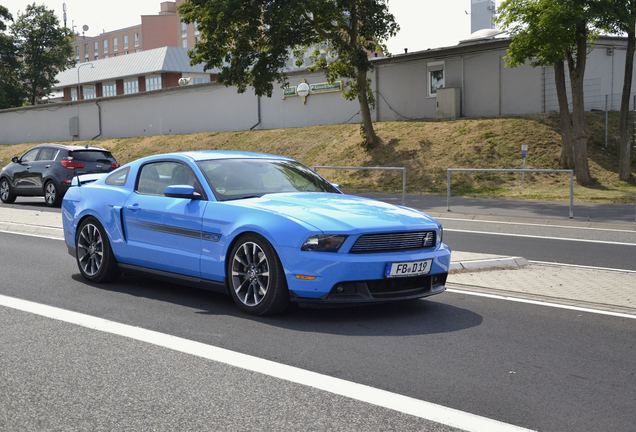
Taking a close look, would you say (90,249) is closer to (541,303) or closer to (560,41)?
(541,303)

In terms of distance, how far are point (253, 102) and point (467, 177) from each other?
2109 cm

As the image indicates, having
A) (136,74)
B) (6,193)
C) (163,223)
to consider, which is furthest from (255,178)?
Answer: (136,74)

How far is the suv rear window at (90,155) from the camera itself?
21853 mm

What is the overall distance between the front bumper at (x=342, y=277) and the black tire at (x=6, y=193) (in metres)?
18.4

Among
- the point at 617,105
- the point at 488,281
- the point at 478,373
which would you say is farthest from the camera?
the point at 617,105

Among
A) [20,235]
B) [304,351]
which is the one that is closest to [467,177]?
[20,235]

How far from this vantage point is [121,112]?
4788 centimetres

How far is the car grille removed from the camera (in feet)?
22.4

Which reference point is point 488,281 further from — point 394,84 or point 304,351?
point 394,84

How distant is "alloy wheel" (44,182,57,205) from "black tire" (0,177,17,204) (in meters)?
1.78

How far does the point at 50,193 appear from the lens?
71.2ft

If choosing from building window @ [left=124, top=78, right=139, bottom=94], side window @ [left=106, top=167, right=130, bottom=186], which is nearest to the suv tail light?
side window @ [left=106, top=167, right=130, bottom=186]

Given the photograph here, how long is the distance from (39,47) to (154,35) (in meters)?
57.1

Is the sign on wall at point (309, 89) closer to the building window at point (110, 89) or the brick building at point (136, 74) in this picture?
the brick building at point (136, 74)
